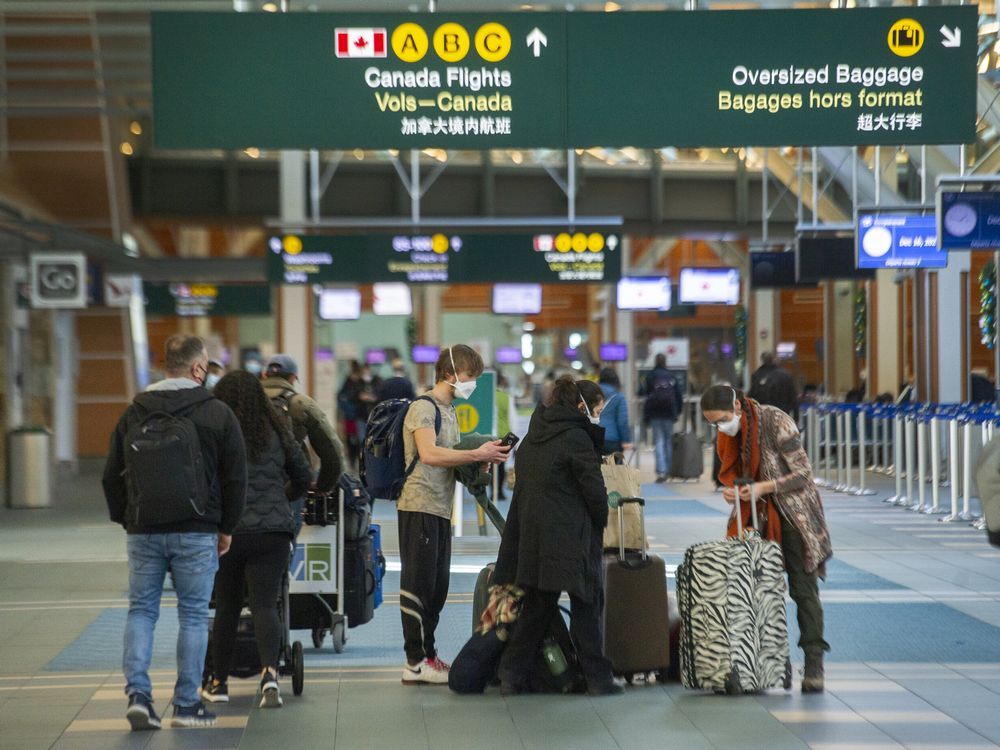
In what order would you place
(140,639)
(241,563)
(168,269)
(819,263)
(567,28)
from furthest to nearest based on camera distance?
(168,269)
(819,263)
(567,28)
(241,563)
(140,639)

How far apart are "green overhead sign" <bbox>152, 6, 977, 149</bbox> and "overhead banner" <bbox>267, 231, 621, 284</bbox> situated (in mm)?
10344

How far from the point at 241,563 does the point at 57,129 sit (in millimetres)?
20045

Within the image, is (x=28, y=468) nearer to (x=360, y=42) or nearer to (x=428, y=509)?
(x=360, y=42)

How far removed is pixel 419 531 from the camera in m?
7.71

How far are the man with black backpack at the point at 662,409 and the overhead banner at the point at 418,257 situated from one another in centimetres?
222

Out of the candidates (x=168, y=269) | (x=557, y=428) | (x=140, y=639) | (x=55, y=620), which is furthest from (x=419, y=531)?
(x=168, y=269)

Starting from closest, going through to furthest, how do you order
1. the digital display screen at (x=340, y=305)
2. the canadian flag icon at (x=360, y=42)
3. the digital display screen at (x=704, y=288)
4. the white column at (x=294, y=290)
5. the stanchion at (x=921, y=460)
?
1. the canadian flag icon at (x=360, y=42)
2. the stanchion at (x=921, y=460)
3. the white column at (x=294, y=290)
4. the digital display screen at (x=340, y=305)
5. the digital display screen at (x=704, y=288)

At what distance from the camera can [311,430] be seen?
784 cm

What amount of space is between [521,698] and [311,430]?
1.65 meters

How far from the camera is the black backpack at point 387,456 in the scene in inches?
310

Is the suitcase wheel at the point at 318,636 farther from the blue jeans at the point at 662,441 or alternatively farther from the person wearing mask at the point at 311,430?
the blue jeans at the point at 662,441

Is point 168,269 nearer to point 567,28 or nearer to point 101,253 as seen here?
point 101,253

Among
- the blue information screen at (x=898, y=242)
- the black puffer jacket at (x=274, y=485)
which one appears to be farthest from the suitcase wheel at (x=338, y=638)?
the blue information screen at (x=898, y=242)

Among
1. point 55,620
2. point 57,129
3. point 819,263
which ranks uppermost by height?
point 57,129
